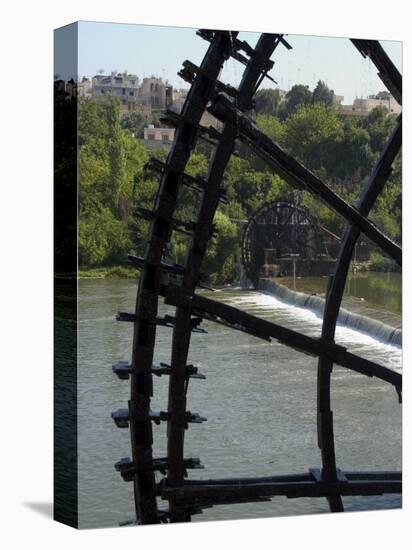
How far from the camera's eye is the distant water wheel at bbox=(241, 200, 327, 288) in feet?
39.7

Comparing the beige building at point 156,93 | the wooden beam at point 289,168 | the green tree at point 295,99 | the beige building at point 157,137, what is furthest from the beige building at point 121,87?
the green tree at point 295,99

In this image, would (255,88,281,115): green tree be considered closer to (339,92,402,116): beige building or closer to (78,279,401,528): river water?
(339,92,402,116): beige building

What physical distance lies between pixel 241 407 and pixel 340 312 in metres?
1.20

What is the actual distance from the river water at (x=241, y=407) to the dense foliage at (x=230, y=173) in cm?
36

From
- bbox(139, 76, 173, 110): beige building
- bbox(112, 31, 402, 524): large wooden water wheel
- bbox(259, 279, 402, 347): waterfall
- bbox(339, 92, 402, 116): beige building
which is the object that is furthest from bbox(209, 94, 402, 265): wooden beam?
bbox(339, 92, 402, 116): beige building

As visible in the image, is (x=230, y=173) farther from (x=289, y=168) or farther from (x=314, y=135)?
(x=314, y=135)

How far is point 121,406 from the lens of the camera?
37.3 feet

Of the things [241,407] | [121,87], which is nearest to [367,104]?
[121,87]

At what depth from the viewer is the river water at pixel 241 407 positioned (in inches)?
438

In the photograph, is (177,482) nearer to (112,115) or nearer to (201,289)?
(201,289)

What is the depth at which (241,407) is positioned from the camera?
11.8 metres

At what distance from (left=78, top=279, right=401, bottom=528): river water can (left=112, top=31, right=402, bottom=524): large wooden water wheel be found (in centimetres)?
8

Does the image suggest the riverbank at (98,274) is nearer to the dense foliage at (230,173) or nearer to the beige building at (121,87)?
the dense foliage at (230,173)

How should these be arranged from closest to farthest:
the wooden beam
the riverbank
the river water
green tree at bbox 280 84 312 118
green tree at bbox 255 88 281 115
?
the riverbank < the river water < the wooden beam < green tree at bbox 255 88 281 115 < green tree at bbox 280 84 312 118
